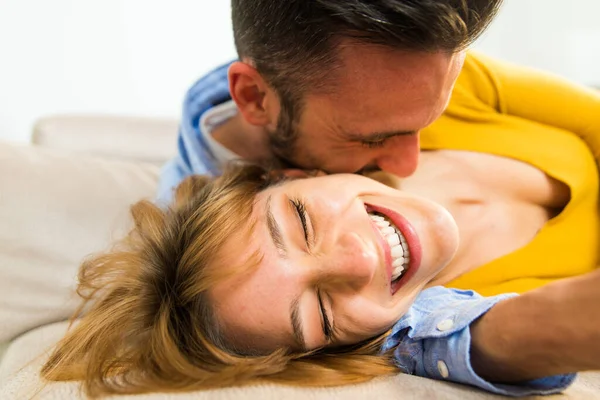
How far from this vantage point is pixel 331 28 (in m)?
0.82

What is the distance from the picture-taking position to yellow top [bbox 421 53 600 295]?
1114mm

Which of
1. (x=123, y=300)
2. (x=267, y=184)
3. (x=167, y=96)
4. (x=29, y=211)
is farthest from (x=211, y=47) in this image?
(x=123, y=300)

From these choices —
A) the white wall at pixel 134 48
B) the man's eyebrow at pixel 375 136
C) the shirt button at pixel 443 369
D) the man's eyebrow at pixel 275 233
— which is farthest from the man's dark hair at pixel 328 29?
the white wall at pixel 134 48

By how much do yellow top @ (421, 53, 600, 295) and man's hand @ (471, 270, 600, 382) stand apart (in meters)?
0.40

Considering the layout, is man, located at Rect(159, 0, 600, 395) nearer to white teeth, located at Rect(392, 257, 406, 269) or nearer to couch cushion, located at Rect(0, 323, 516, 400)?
couch cushion, located at Rect(0, 323, 516, 400)

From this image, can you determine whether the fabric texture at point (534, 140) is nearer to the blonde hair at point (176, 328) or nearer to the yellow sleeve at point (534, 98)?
the yellow sleeve at point (534, 98)

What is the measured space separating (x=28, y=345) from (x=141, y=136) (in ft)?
2.47

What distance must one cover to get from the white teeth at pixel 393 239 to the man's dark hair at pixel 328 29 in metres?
0.26

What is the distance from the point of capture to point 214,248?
90 cm

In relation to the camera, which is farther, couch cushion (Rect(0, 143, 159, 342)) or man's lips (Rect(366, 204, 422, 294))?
couch cushion (Rect(0, 143, 159, 342))

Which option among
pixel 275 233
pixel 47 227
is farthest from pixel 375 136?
pixel 47 227

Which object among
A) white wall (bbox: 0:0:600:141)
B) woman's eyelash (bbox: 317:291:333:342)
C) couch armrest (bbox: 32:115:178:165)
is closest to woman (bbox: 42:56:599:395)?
woman's eyelash (bbox: 317:291:333:342)

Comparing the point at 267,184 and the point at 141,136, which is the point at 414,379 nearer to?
the point at 267,184

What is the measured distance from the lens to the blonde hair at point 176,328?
791mm
